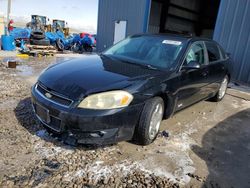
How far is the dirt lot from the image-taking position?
2.62m

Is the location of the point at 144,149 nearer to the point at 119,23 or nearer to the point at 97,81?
the point at 97,81

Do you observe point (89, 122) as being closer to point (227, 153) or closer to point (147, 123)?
point (147, 123)

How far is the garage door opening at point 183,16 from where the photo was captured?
58.9 ft

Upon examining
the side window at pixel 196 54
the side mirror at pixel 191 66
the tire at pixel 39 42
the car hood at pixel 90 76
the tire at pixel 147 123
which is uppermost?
the side window at pixel 196 54

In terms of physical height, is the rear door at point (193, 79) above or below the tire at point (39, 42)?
above

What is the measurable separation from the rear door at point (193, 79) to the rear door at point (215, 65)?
253 mm

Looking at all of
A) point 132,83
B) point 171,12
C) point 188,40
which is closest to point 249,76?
point 188,40

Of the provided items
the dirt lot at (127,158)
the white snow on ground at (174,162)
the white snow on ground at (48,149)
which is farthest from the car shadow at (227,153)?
the white snow on ground at (48,149)

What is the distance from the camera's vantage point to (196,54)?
14.1 ft

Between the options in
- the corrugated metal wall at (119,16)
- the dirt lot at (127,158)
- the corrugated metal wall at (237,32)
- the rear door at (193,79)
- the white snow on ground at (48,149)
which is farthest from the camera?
the corrugated metal wall at (119,16)

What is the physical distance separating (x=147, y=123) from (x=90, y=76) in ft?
3.16

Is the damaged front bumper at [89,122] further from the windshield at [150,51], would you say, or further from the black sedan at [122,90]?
the windshield at [150,51]

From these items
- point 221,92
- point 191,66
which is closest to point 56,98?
point 191,66

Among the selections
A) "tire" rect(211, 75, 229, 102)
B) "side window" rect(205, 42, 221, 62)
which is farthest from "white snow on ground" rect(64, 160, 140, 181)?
"tire" rect(211, 75, 229, 102)
